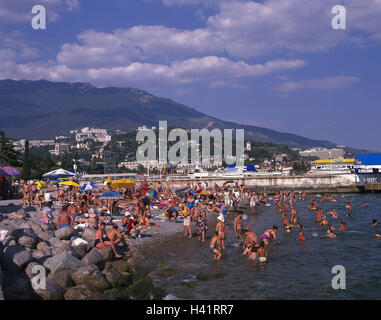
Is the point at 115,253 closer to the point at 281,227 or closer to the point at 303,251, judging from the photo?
the point at 303,251

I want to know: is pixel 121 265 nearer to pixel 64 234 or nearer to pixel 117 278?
pixel 117 278

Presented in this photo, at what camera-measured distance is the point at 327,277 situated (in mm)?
11938

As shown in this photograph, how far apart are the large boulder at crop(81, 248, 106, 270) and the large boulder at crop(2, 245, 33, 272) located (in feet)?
5.63

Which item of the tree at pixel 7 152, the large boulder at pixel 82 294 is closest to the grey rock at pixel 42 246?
the large boulder at pixel 82 294

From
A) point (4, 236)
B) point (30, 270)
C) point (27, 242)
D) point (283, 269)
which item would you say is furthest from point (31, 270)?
point (283, 269)

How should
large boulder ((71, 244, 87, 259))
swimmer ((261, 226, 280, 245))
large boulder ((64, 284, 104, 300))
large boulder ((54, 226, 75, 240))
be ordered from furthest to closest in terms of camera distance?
swimmer ((261, 226, 280, 245)) → large boulder ((54, 226, 75, 240)) → large boulder ((71, 244, 87, 259)) → large boulder ((64, 284, 104, 300))

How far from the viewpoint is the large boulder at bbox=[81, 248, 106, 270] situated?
35.4ft

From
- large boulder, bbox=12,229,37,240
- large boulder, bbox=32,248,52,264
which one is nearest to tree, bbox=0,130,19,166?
large boulder, bbox=12,229,37,240

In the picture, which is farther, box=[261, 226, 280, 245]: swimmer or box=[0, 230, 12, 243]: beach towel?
box=[261, 226, 280, 245]: swimmer

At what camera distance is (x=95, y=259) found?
35.8 ft

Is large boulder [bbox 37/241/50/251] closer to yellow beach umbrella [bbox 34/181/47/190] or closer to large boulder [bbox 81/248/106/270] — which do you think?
large boulder [bbox 81/248/106/270]

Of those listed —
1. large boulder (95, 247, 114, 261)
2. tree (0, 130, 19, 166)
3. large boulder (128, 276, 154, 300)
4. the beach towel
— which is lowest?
large boulder (128, 276, 154, 300)
